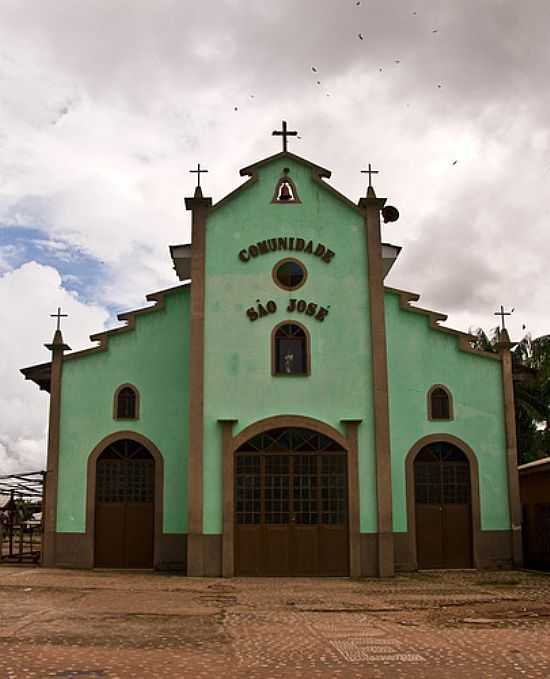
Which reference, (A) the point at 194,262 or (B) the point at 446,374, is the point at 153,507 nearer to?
(A) the point at 194,262

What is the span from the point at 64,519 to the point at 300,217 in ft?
35.4

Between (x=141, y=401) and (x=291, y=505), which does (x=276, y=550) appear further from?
(x=141, y=401)

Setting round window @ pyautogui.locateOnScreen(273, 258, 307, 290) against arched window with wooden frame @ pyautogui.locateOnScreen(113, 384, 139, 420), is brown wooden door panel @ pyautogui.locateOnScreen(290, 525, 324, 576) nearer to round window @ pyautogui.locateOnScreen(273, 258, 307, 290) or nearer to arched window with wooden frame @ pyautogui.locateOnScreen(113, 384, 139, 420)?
A: arched window with wooden frame @ pyautogui.locateOnScreen(113, 384, 139, 420)

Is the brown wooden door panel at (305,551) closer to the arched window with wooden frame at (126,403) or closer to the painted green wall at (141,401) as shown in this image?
the painted green wall at (141,401)

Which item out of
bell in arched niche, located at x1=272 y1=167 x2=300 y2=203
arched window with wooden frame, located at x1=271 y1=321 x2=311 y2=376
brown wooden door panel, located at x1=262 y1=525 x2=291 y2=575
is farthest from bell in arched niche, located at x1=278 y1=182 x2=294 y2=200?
brown wooden door panel, located at x1=262 y1=525 x2=291 y2=575

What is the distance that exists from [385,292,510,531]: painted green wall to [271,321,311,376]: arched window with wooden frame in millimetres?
3070

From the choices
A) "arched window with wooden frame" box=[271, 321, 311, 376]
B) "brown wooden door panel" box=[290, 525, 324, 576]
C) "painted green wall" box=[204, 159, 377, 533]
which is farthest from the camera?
"arched window with wooden frame" box=[271, 321, 311, 376]

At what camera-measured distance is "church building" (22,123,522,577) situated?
22016mm

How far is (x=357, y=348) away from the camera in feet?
74.7

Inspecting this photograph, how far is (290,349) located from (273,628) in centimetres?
1046

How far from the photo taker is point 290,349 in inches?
901

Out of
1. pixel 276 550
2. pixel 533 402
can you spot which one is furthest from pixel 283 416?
pixel 533 402

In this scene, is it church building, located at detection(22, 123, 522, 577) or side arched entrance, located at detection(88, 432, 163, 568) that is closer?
church building, located at detection(22, 123, 522, 577)

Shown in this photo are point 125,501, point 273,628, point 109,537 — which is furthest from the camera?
point 125,501
